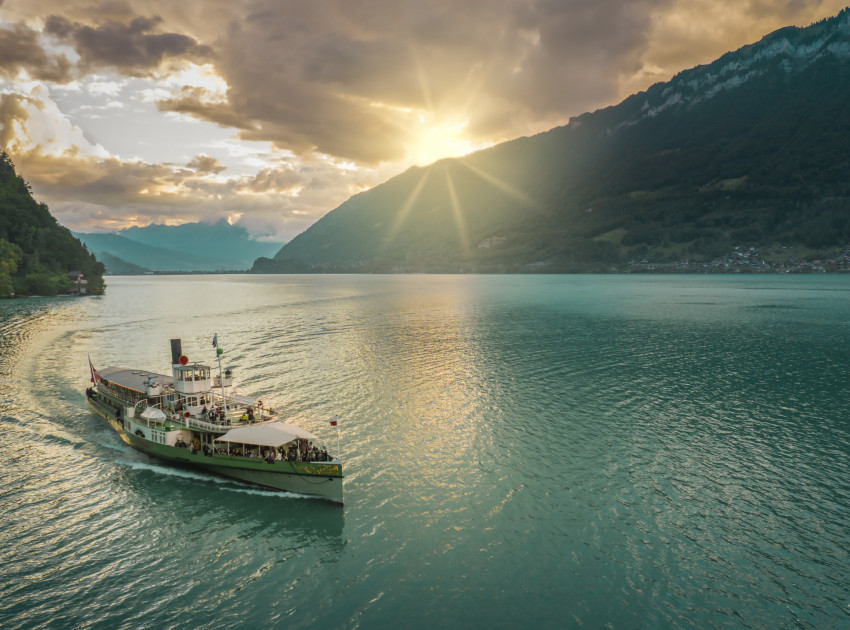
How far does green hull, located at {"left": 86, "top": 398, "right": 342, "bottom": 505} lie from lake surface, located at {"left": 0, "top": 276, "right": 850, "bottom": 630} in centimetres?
108

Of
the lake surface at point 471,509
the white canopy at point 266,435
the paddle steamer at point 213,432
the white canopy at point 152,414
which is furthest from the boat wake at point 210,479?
the white canopy at point 152,414

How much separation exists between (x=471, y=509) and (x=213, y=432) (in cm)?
2542

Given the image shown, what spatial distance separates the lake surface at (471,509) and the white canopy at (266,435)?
4324 mm

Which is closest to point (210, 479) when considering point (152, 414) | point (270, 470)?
point (270, 470)

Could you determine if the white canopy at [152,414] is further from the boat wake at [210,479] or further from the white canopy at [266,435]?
the white canopy at [266,435]

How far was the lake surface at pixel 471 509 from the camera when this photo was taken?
939 inches

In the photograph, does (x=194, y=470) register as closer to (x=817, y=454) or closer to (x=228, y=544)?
(x=228, y=544)

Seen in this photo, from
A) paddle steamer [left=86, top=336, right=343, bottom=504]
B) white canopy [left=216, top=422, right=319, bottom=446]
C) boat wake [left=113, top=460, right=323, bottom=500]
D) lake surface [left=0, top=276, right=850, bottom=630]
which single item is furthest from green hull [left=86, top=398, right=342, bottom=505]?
white canopy [left=216, top=422, right=319, bottom=446]

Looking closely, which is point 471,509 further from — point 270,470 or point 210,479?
point 210,479

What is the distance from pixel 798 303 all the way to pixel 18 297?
313 m

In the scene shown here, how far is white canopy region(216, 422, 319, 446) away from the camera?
36875 millimetres

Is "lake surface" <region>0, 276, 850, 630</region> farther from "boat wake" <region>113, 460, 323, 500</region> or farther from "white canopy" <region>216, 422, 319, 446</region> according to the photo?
"white canopy" <region>216, 422, 319, 446</region>

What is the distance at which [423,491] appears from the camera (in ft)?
117

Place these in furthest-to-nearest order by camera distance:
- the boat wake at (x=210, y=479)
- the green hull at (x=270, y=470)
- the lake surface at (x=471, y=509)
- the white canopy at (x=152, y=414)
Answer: the white canopy at (x=152, y=414)
the boat wake at (x=210, y=479)
the green hull at (x=270, y=470)
the lake surface at (x=471, y=509)
